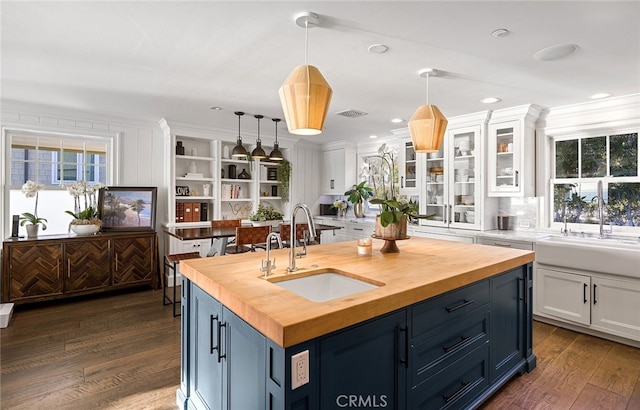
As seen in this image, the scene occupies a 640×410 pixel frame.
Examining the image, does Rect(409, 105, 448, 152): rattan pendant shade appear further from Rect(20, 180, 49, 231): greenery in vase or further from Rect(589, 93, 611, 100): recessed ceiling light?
Rect(20, 180, 49, 231): greenery in vase

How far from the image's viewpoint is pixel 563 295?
3.40 meters

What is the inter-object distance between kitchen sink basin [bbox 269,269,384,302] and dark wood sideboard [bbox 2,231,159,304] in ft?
11.0

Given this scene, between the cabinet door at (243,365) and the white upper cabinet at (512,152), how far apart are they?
146 inches

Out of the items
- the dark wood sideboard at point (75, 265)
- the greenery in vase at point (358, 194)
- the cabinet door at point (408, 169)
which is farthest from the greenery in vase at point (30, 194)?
the cabinet door at point (408, 169)

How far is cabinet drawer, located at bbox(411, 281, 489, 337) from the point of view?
167cm

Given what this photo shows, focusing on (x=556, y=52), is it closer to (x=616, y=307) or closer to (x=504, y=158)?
(x=504, y=158)

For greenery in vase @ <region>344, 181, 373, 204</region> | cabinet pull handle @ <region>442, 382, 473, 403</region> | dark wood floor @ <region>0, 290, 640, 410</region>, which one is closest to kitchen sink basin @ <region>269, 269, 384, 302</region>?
cabinet pull handle @ <region>442, 382, 473, 403</region>

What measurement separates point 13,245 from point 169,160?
77.1 inches

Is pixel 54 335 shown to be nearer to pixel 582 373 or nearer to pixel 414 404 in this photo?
pixel 414 404

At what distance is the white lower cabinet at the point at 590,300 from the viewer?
3.02m

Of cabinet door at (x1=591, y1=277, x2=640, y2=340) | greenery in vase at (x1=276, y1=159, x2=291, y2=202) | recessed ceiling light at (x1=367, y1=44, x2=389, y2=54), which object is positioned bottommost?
cabinet door at (x1=591, y1=277, x2=640, y2=340)

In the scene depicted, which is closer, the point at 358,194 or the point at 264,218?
the point at 358,194

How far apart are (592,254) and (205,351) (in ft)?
11.0

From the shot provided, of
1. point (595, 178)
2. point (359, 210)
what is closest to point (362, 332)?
point (595, 178)
